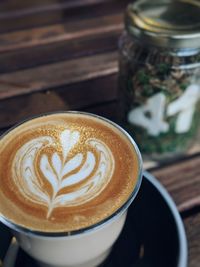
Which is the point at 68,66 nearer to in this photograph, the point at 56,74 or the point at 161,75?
the point at 56,74

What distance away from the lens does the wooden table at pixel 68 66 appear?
2.30 feet

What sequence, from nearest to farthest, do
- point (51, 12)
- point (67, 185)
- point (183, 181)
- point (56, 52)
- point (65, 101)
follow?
point (67, 185) < point (183, 181) < point (65, 101) < point (56, 52) < point (51, 12)

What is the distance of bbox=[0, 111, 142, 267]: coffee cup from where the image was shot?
472 mm

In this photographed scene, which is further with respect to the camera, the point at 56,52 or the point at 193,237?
the point at 56,52

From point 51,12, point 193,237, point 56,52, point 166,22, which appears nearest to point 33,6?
point 51,12

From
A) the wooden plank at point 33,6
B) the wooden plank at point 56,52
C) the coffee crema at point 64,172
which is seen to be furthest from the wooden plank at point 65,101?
the wooden plank at point 33,6

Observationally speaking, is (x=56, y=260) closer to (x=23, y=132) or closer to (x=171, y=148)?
(x=23, y=132)

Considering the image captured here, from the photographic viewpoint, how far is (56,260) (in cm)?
53

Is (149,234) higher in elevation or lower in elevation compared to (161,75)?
lower

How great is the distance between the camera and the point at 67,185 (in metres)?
0.51

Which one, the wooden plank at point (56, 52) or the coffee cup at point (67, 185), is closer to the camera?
the coffee cup at point (67, 185)

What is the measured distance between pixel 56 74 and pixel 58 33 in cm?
18

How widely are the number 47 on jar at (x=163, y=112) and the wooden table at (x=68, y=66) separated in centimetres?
6

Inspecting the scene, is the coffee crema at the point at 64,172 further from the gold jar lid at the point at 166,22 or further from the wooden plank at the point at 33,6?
the wooden plank at the point at 33,6
